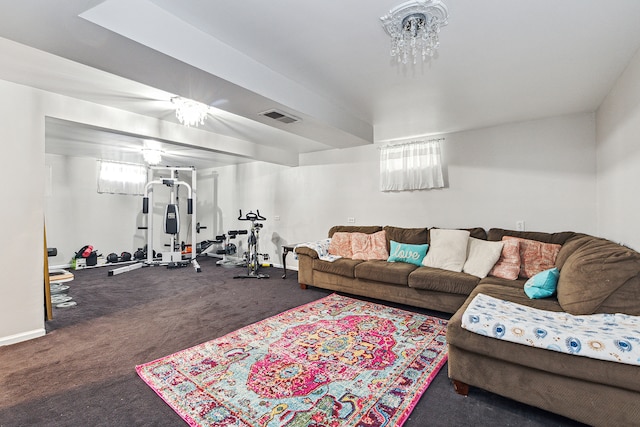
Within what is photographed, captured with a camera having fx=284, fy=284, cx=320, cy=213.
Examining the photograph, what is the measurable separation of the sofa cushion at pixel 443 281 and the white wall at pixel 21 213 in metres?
3.94

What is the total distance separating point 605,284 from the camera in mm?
1928

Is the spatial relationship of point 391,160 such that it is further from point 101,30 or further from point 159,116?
point 101,30

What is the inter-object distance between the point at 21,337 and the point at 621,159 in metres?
5.71

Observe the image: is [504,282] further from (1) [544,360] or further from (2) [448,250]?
(1) [544,360]

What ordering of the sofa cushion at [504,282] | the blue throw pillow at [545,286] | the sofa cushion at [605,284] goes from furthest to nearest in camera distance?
the sofa cushion at [504,282] → the blue throw pillow at [545,286] → the sofa cushion at [605,284]

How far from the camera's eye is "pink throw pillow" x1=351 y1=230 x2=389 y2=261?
14.1ft

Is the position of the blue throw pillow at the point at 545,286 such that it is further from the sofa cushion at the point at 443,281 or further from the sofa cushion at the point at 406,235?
the sofa cushion at the point at 406,235

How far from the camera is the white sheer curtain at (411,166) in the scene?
4270 mm

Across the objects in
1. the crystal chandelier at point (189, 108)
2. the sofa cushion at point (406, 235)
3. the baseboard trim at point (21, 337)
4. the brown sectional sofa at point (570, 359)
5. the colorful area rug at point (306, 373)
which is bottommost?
→ the colorful area rug at point (306, 373)

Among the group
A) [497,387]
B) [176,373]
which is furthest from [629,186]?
[176,373]

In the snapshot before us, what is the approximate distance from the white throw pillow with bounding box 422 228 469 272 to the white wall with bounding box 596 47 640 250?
1371 millimetres

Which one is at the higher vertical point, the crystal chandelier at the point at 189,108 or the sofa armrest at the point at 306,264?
the crystal chandelier at the point at 189,108

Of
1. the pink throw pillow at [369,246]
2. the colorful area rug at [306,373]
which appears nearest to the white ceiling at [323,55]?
the pink throw pillow at [369,246]

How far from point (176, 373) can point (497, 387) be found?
222 cm
